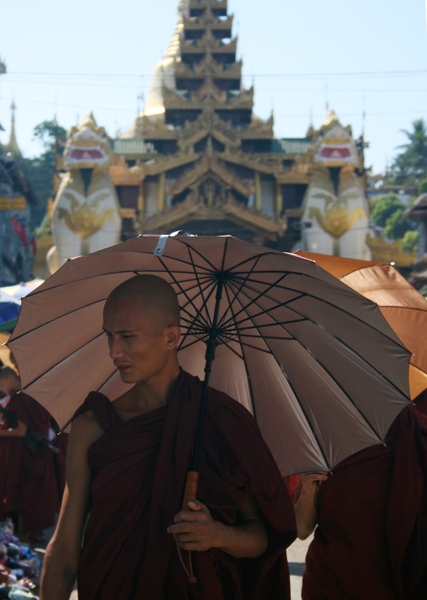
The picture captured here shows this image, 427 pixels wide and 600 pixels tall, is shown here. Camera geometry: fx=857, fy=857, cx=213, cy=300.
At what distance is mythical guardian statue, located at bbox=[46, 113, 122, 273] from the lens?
25.7 m

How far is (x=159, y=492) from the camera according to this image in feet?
7.21

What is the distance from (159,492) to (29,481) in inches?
201

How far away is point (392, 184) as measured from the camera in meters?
58.8

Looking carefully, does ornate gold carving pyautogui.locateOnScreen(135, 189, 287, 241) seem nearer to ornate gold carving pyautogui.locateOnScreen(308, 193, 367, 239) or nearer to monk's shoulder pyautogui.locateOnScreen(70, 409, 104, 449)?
ornate gold carving pyautogui.locateOnScreen(308, 193, 367, 239)

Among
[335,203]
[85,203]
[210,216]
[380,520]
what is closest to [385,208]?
[335,203]

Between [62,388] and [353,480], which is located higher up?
[62,388]

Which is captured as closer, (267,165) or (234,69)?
(267,165)

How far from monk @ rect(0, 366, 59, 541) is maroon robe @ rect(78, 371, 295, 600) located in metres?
4.60

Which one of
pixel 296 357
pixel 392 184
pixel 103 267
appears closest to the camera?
pixel 103 267

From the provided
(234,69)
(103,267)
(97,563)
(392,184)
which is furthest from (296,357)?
(392,184)

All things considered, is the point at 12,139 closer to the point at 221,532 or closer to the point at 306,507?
the point at 306,507

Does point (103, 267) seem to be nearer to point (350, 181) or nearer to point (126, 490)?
point (126, 490)

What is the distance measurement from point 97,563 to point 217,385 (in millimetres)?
916

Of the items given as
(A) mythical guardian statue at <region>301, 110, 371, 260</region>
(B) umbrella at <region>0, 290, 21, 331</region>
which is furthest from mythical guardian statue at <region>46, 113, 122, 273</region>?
(B) umbrella at <region>0, 290, 21, 331</region>
